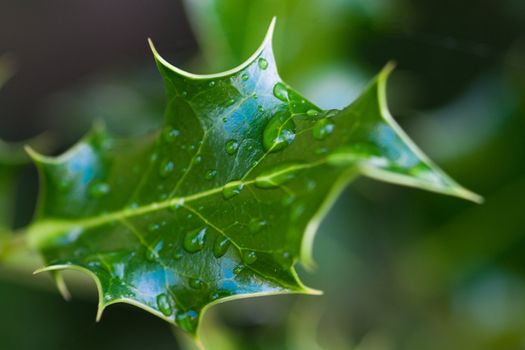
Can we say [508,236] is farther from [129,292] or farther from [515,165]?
[129,292]

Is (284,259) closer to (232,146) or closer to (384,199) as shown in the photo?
(232,146)

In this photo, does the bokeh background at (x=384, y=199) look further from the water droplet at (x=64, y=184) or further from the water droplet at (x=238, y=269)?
the water droplet at (x=238, y=269)

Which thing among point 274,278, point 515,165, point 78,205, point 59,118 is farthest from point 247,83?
point 59,118

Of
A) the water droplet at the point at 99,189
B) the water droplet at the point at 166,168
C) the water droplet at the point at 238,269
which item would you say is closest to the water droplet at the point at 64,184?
the water droplet at the point at 99,189

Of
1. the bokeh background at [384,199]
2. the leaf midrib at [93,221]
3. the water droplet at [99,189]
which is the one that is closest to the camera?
the leaf midrib at [93,221]

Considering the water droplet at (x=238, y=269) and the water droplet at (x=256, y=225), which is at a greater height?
the water droplet at (x=256, y=225)

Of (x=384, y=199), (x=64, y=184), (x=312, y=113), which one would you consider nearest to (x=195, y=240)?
(x=312, y=113)
